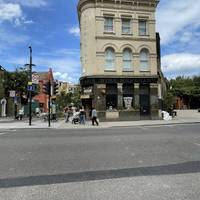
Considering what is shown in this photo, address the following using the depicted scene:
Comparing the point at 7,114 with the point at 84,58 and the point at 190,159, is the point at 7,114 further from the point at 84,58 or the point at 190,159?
the point at 190,159

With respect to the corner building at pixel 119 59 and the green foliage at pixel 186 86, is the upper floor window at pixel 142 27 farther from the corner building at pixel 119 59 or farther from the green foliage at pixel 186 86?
the green foliage at pixel 186 86

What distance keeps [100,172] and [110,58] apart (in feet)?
104

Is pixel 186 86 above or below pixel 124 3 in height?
below

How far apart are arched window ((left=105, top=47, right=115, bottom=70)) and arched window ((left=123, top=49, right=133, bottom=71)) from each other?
48.1 inches

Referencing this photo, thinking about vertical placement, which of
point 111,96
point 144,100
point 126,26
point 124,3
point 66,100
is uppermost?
point 124,3

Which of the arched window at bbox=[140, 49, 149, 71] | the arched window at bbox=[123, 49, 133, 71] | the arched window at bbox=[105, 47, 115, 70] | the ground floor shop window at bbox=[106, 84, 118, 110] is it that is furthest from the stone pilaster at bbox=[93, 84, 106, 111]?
the arched window at bbox=[140, 49, 149, 71]

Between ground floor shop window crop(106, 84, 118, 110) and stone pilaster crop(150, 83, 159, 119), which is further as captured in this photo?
stone pilaster crop(150, 83, 159, 119)

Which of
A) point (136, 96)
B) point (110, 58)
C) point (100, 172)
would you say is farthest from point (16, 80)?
point (100, 172)

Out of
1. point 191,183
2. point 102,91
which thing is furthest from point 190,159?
point 102,91

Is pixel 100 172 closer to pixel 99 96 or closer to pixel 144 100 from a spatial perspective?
pixel 99 96

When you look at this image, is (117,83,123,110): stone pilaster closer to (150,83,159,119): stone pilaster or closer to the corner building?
the corner building

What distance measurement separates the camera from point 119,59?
40.7 meters

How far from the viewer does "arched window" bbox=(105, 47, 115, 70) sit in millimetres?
40594

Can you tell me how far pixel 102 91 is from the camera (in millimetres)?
39812
